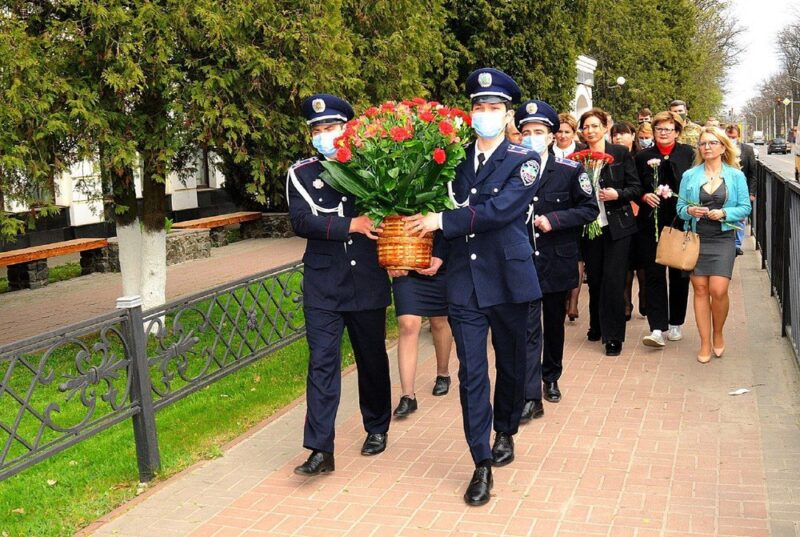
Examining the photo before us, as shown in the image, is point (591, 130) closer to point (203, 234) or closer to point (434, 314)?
point (434, 314)

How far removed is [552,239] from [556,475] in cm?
204

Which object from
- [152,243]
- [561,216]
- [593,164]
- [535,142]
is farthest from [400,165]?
[152,243]

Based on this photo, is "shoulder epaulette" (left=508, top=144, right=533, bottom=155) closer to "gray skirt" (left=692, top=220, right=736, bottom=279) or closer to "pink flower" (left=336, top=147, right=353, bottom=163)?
"pink flower" (left=336, top=147, right=353, bottom=163)

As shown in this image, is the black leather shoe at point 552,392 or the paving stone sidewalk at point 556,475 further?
the black leather shoe at point 552,392

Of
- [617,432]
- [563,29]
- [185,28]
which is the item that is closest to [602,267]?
[617,432]

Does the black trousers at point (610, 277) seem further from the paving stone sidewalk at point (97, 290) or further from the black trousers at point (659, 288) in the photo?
the paving stone sidewalk at point (97, 290)

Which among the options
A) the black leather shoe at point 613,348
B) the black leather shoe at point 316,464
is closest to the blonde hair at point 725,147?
the black leather shoe at point 613,348

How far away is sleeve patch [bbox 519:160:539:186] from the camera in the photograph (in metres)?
5.07

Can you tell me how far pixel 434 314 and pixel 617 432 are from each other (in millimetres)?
1373

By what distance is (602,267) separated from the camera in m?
8.32

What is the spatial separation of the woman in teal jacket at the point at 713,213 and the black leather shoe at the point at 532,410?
6.81 feet

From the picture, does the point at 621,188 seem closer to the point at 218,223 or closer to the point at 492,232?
the point at 492,232

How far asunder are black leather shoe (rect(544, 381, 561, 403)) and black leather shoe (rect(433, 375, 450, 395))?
753mm

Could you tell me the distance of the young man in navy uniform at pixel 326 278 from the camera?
213 inches
